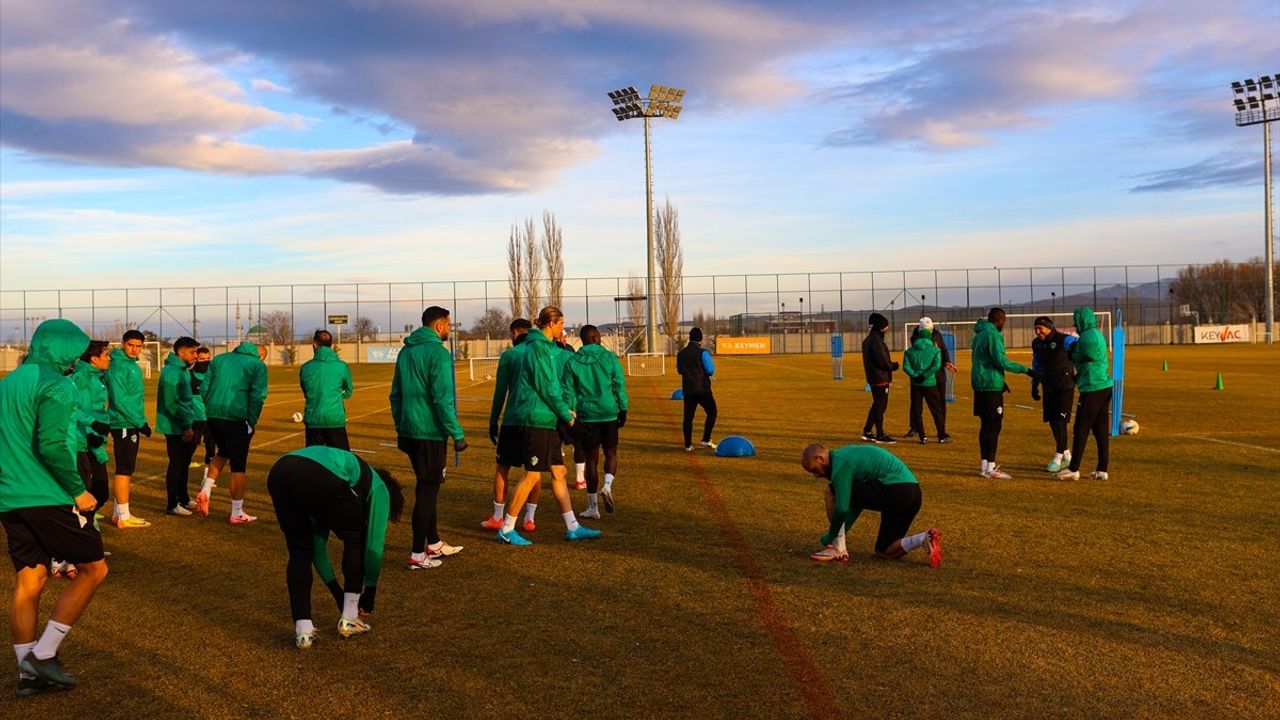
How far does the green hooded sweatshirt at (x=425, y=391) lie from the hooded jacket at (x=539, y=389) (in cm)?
72

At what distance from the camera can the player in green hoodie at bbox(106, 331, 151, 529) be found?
9594 millimetres

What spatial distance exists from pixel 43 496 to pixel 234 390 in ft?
15.5

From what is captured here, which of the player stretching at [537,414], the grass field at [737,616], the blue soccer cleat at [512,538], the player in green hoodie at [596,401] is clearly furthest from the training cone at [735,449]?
the blue soccer cleat at [512,538]

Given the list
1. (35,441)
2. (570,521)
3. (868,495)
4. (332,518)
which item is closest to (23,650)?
(35,441)

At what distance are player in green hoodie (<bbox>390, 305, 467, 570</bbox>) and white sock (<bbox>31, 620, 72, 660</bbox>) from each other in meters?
2.73

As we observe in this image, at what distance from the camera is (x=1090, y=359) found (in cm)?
1130

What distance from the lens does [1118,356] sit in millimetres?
15727

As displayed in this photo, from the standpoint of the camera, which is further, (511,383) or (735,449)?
(735,449)

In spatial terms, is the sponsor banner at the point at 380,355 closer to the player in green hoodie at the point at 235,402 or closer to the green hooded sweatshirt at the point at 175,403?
the green hooded sweatshirt at the point at 175,403

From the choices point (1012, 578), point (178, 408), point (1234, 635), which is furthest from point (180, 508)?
point (1234, 635)

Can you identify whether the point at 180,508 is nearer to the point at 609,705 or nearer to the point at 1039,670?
the point at 609,705

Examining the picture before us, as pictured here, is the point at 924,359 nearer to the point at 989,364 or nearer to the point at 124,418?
the point at 989,364

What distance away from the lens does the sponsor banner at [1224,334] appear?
7169cm

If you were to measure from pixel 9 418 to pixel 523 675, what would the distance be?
2.88 m
